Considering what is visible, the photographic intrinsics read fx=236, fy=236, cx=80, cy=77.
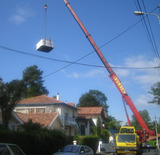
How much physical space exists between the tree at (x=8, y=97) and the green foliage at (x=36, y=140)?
6.29ft

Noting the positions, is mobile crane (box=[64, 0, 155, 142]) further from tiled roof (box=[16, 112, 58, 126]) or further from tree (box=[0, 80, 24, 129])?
tree (box=[0, 80, 24, 129])

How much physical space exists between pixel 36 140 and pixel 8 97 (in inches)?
143

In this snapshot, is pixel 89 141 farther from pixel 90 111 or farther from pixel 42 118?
pixel 90 111

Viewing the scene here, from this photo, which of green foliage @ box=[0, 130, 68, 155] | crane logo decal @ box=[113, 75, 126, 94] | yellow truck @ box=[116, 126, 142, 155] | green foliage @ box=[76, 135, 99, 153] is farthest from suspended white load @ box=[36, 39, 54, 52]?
green foliage @ box=[76, 135, 99, 153]

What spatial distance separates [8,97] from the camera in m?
16.7

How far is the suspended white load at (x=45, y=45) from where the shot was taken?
50.7 feet

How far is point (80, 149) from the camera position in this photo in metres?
15.2

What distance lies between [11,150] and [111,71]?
18.8 m

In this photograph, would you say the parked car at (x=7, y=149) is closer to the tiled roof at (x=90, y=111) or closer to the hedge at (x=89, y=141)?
the hedge at (x=89, y=141)

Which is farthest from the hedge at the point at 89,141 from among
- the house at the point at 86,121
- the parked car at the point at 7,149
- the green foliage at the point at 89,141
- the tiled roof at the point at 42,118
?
the house at the point at 86,121

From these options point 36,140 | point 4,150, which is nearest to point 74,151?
point 36,140

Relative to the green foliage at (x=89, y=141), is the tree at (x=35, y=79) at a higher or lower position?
higher

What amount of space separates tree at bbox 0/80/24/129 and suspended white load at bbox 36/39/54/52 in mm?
3436

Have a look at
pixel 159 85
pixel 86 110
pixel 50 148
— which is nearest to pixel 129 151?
pixel 50 148
